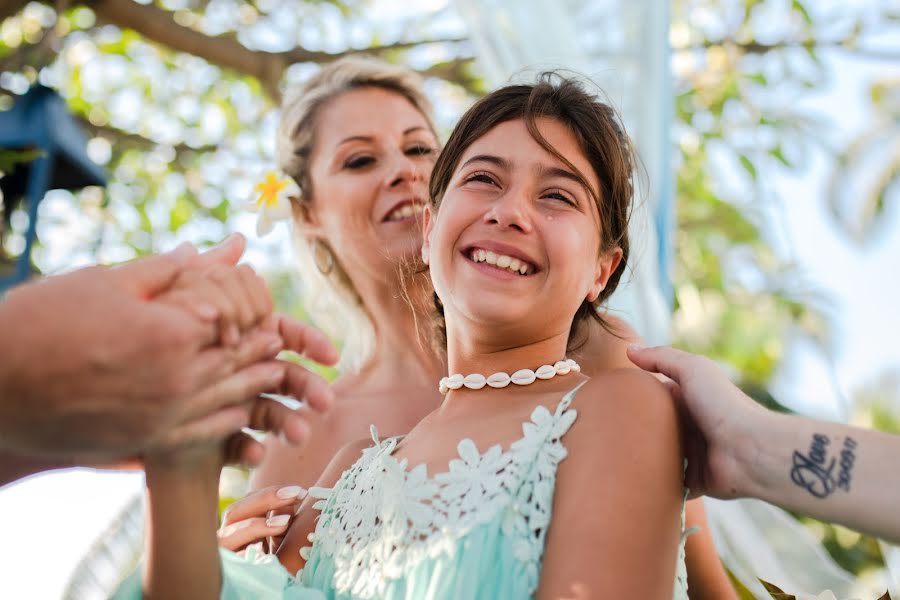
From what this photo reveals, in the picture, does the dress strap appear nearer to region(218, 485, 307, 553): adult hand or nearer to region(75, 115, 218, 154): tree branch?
region(218, 485, 307, 553): adult hand

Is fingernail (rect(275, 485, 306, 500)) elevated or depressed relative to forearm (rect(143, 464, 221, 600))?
depressed

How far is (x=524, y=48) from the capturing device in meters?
2.96

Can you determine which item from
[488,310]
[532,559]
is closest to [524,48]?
[488,310]

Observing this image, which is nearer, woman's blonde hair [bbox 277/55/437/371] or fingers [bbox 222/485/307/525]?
fingers [bbox 222/485/307/525]

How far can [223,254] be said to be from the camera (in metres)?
1.20

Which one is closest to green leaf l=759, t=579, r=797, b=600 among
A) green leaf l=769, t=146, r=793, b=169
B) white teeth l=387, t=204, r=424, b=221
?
white teeth l=387, t=204, r=424, b=221

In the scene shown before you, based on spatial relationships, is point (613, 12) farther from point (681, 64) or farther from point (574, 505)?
point (574, 505)

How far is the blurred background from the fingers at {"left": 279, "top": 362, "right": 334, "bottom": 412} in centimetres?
82

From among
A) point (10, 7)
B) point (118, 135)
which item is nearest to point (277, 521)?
point (10, 7)

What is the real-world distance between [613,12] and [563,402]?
2199 millimetres

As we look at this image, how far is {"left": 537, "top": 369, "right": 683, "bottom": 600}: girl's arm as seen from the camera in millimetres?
1198

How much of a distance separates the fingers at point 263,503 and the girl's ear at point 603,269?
2.29ft

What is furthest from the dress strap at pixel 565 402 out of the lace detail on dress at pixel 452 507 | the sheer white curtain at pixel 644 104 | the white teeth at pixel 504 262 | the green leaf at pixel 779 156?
the green leaf at pixel 779 156

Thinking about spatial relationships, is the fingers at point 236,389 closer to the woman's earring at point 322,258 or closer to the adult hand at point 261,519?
the adult hand at point 261,519
